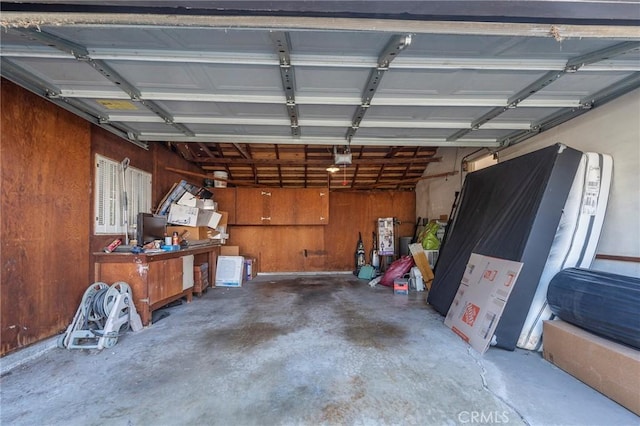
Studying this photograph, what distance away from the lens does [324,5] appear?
1.24 meters

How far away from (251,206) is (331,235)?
225 centimetres

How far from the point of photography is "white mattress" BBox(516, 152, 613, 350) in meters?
2.67

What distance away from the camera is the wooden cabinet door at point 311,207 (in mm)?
7059

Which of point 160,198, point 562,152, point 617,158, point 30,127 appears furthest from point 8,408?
point 617,158

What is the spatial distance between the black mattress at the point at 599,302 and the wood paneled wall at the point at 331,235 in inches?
203

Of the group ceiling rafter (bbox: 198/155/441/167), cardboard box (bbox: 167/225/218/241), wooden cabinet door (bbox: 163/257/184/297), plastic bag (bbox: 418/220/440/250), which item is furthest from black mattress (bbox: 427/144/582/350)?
cardboard box (bbox: 167/225/218/241)

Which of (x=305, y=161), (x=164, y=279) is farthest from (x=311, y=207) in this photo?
(x=164, y=279)

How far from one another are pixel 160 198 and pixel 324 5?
187 inches

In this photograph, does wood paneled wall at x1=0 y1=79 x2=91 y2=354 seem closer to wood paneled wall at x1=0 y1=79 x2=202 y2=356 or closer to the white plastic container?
wood paneled wall at x1=0 y1=79 x2=202 y2=356

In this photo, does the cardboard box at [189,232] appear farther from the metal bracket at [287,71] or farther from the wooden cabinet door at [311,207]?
the metal bracket at [287,71]

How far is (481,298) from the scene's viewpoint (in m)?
2.96

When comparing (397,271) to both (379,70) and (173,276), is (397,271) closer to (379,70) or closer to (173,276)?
(173,276)

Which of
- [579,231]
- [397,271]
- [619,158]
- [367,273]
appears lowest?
[367,273]

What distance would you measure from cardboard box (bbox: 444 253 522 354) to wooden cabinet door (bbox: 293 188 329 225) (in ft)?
13.3
